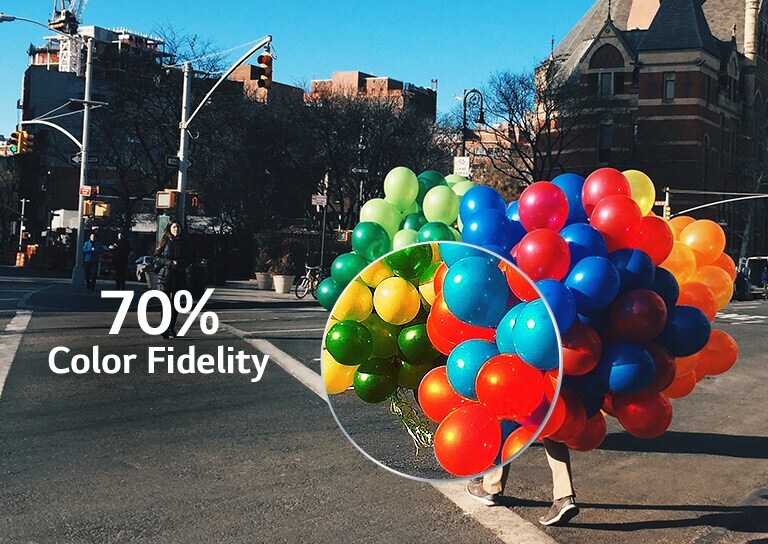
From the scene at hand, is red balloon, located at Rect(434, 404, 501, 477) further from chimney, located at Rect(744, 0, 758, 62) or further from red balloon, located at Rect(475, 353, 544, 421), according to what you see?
chimney, located at Rect(744, 0, 758, 62)

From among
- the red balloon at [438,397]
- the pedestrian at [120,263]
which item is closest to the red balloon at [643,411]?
the red balloon at [438,397]

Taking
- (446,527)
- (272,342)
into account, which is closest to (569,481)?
(446,527)

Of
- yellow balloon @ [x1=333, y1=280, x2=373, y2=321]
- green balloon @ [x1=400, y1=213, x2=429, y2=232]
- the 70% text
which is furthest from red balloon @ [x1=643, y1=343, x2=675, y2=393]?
the 70% text

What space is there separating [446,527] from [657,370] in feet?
5.57

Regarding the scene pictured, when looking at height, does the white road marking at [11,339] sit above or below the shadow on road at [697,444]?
above

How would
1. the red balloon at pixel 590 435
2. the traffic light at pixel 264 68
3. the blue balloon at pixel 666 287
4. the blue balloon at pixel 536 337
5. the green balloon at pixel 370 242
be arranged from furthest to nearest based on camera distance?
the traffic light at pixel 264 68 → the green balloon at pixel 370 242 → the red balloon at pixel 590 435 → the blue balloon at pixel 666 287 → the blue balloon at pixel 536 337

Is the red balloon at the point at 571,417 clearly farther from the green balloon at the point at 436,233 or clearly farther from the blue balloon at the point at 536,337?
the green balloon at the point at 436,233

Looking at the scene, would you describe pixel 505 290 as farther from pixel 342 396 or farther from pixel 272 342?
pixel 272 342

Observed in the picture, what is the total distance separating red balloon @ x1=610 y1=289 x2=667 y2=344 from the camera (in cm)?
452

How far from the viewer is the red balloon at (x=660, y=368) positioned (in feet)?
15.5

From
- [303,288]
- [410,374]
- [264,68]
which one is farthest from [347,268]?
[303,288]

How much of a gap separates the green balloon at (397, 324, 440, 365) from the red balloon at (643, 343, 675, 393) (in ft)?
3.74

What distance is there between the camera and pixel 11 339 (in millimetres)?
14266

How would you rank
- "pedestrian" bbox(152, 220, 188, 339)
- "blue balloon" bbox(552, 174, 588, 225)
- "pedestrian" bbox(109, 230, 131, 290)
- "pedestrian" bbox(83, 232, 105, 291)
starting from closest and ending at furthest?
"blue balloon" bbox(552, 174, 588, 225) → "pedestrian" bbox(152, 220, 188, 339) → "pedestrian" bbox(109, 230, 131, 290) → "pedestrian" bbox(83, 232, 105, 291)
